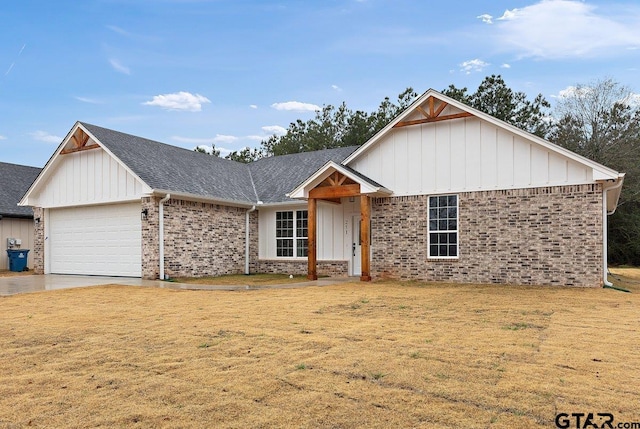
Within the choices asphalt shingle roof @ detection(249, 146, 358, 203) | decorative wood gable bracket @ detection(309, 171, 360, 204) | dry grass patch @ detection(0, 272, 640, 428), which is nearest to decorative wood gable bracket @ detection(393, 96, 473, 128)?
decorative wood gable bracket @ detection(309, 171, 360, 204)

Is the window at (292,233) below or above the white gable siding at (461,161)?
below

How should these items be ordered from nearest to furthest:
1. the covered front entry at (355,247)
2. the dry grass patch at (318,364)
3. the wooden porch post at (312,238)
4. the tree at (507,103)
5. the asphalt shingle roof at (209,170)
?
the dry grass patch at (318,364) → the wooden porch post at (312,238) → the asphalt shingle roof at (209,170) → the covered front entry at (355,247) → the tree at (507,103)

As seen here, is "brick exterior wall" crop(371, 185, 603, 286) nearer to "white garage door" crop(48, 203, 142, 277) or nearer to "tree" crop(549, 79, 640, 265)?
"white garage door" crop(48, 203, 142, 277)

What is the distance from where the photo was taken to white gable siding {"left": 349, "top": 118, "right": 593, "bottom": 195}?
1345 centimetres

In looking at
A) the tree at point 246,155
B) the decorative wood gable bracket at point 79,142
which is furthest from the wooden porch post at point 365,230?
the tree at point 246,155

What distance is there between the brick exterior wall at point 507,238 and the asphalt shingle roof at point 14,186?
1683 cm

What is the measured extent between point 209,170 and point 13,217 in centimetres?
975

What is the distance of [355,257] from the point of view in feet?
55.4

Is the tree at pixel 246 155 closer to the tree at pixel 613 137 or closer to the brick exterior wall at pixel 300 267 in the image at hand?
the tree at pixel 613 137

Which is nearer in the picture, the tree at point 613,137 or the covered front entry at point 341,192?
the covered front entry at point 341,192

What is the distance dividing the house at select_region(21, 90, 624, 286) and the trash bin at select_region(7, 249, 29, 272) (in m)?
2.66

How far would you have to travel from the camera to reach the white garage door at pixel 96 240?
16516mm

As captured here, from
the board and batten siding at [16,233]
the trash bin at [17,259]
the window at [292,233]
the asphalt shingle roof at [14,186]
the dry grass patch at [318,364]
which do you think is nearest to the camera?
the dry grass patch at [318,364]

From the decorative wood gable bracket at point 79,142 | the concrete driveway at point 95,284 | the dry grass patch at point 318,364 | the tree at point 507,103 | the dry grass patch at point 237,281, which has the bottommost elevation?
the dry grass patch at point 237,281
